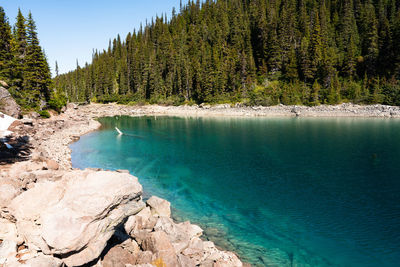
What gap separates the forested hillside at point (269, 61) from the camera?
67125mm

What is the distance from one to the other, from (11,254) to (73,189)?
2258mm

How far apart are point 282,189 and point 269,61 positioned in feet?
238

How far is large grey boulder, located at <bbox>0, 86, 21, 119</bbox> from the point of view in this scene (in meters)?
24.3

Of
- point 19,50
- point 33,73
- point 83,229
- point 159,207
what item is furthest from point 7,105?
point 83,229

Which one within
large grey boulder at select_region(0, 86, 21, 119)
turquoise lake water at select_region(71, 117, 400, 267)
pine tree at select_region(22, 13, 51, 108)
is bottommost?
turquoise lake water at select_region(71, 117, 400, 267)

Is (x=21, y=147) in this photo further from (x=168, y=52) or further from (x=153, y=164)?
(x=168, y=52)

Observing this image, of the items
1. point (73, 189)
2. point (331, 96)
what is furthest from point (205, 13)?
point (73, 189)

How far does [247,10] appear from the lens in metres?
110

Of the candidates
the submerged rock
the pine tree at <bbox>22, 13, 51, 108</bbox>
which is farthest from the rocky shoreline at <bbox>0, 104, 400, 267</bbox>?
the pine tree at <bbox>22, 13, 51, 108</bbox>

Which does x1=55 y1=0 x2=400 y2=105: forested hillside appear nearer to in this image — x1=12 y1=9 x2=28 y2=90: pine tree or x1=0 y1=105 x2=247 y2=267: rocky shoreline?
x1=12 y1=9 x2=28 y2=90: pine tree

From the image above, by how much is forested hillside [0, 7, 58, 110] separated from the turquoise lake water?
566 inches

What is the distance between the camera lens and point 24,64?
40.5m

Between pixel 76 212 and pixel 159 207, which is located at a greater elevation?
pixel 76 212

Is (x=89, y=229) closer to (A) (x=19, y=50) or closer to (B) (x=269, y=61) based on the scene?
(A) (x=19, y=50)
